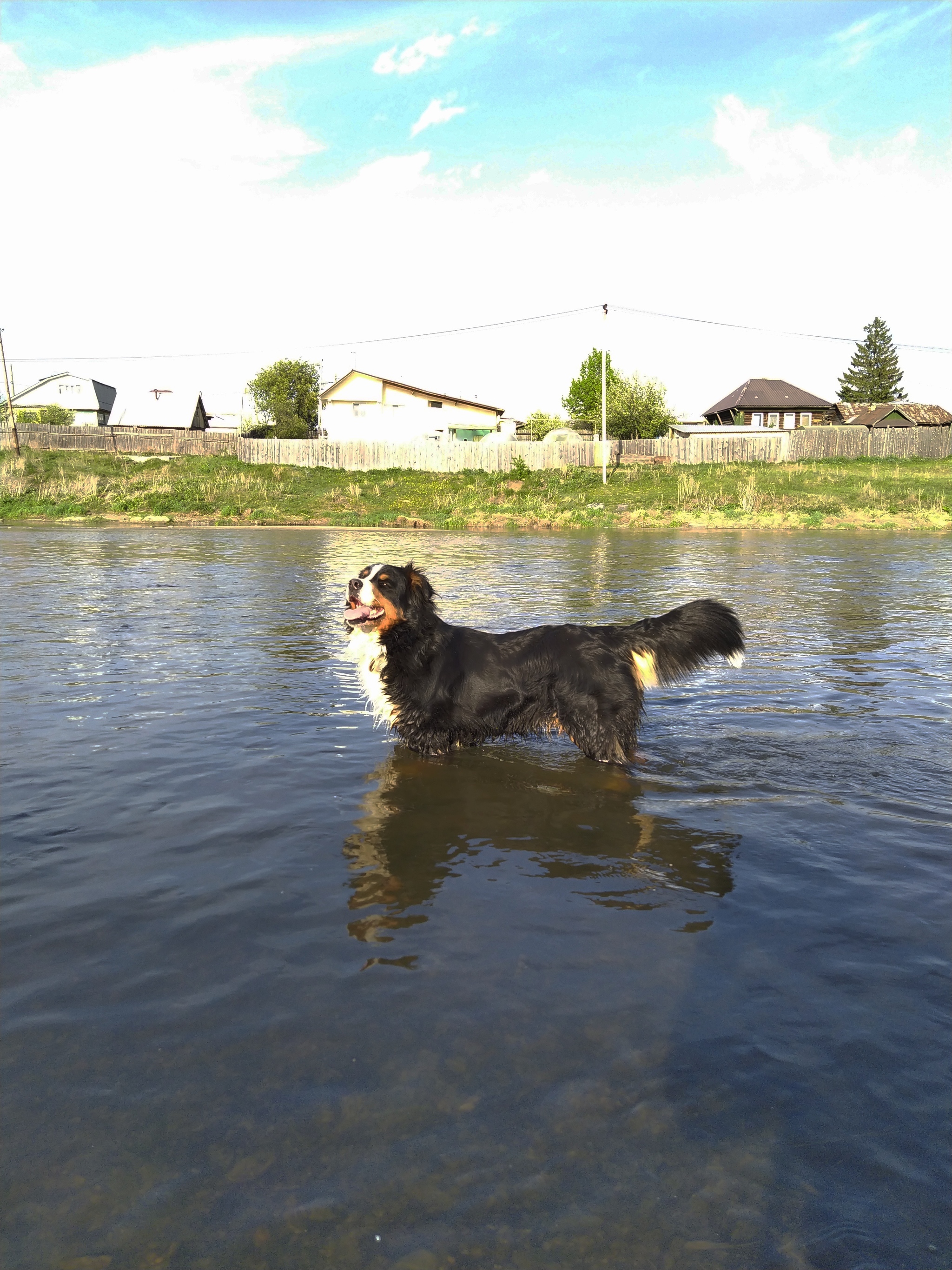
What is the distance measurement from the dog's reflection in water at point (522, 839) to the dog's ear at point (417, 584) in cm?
125

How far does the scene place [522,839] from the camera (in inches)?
201

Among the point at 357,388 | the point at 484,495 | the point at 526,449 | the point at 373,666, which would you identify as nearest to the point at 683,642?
the point at 373,666

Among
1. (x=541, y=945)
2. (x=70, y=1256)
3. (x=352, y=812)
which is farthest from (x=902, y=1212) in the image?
(x=352, y=812)

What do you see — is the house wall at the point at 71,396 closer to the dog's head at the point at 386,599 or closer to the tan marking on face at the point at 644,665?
the dog's head at the point at 386,599

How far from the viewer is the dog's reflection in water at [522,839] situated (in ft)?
14.2

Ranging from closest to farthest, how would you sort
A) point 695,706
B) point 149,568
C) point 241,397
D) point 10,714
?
1. point 10,714
2. point 695,706
3. point 149,568
4. point 241,397

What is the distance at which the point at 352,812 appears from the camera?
18.0ft

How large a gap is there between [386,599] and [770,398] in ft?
315

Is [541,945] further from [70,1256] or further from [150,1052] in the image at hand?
[70,1256]

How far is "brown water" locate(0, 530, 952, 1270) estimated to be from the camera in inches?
95.1

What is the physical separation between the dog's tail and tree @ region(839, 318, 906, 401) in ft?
379

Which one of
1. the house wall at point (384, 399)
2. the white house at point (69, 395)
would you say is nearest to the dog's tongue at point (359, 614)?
the house wall at point (384, 399)

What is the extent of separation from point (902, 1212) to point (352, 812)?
3671 mm

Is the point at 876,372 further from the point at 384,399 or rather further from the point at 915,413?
the point at 384,399
